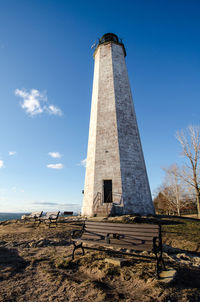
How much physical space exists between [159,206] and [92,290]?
133 ft

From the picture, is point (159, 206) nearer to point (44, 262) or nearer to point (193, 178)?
point (193, 178)

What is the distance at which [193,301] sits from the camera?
A: 2.77 metres

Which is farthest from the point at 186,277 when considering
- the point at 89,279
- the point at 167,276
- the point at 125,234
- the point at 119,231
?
the point at 89,279

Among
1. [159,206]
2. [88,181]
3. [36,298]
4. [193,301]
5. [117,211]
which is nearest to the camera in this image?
[193,301]

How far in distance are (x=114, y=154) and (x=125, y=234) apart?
9.78 m

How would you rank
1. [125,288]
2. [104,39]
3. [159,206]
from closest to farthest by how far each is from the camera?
[125,288], [104,39], [159,206]

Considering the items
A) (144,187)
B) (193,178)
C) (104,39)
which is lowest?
(144,187)

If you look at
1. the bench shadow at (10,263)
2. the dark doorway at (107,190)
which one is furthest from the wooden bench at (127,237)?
the dark doorway at (107,190)

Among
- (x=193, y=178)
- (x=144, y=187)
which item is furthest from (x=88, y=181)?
(x=193, y=178)

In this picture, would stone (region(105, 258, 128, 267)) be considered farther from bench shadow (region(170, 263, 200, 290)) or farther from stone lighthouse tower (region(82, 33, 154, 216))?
stone lighthouse tower (region(82, 33, 154, 216))

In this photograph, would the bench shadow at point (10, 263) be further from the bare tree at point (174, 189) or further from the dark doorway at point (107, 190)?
the bare tree at point (174, 189)

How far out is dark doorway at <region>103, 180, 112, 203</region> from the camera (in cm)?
1383

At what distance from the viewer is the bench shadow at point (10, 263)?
405cm

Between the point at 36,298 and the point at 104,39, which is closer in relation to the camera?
the point at 36,298
